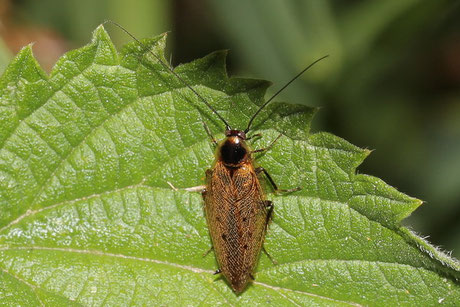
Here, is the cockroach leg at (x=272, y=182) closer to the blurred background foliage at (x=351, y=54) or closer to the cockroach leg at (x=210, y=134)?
the cockroach leg at (x=210, y=134)

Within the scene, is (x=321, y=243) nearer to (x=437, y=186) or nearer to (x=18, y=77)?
(x=18, y=77)

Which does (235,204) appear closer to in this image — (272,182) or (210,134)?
(272,182)

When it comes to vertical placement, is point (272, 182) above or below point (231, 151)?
below

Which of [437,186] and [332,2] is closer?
[437,186]

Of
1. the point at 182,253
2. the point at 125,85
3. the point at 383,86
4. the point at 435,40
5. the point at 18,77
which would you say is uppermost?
the point at 18,77

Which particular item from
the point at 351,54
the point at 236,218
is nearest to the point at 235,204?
the point at 236,218

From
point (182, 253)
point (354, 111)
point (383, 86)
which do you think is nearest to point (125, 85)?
point (182, 253)

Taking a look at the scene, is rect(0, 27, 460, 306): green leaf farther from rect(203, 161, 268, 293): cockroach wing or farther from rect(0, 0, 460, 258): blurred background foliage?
rect(0, 0, 460, 258): blurred background foliage
